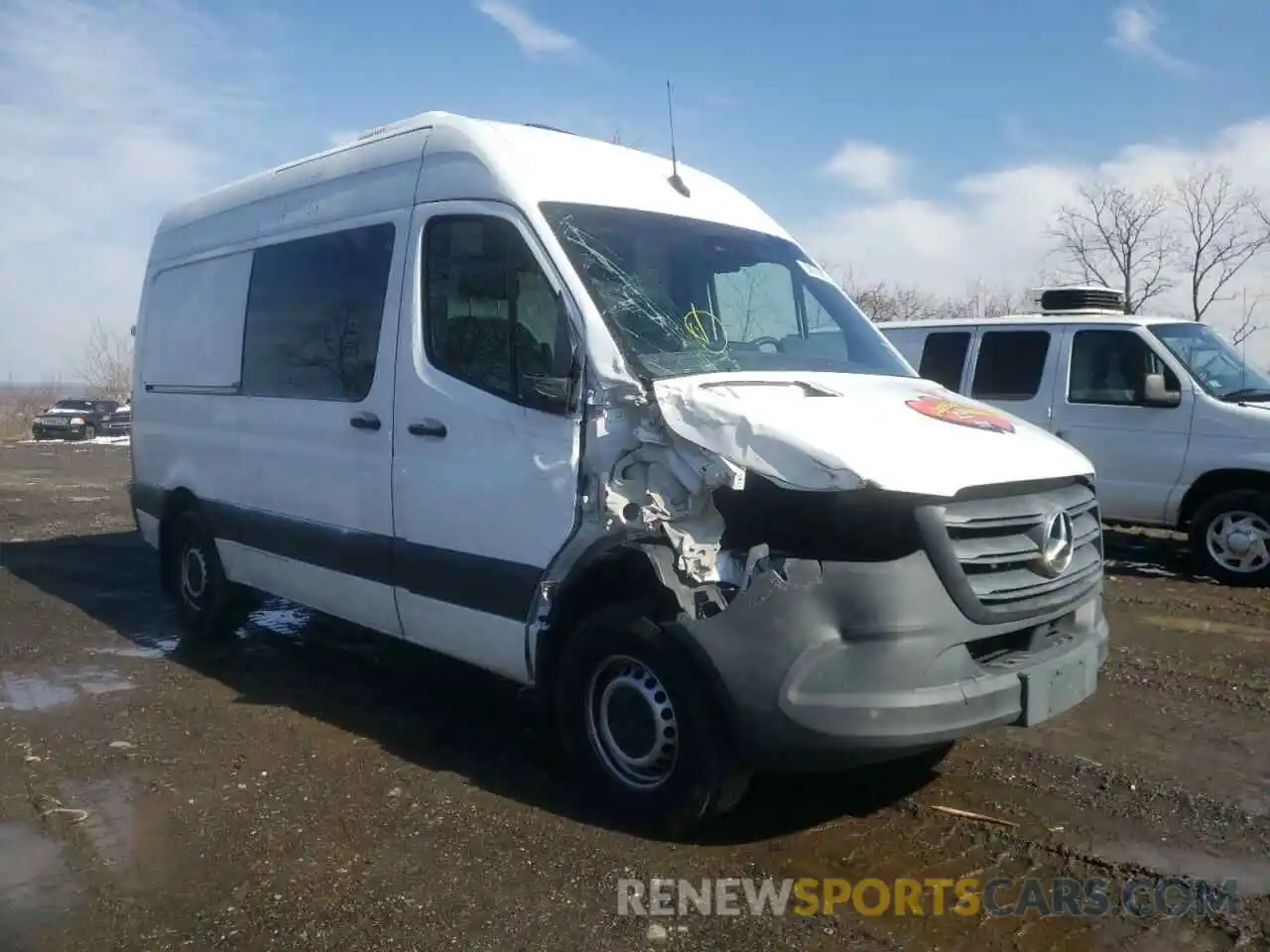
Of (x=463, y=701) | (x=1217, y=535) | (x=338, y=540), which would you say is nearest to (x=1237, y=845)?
(x=463, y=701)

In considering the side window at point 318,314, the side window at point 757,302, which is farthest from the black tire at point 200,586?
the side window at point 757,302

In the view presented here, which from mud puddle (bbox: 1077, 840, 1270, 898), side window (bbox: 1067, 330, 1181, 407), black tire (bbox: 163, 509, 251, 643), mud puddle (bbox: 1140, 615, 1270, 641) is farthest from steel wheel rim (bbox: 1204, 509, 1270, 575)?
black tire (bbox: 163, 509, 251, 643)

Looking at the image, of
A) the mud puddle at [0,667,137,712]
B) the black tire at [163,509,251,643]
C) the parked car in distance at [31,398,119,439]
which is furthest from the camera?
the parked car in distance at [31,398,119,439]

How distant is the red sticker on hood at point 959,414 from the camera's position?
405 centimetres

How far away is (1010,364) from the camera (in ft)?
31.8

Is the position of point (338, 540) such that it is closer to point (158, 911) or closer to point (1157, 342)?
point (158, 911)

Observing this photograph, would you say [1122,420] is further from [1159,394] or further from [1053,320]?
[1053,320]

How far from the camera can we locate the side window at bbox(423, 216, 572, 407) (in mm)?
4285

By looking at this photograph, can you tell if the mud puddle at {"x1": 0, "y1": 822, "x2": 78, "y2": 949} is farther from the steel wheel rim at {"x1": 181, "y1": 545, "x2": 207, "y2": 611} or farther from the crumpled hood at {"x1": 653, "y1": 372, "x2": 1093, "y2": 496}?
the steel wheel rim at {"x1": 181, "y1": 545, "x2": 207, "y2": 611}

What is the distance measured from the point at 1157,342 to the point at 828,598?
6.57 m

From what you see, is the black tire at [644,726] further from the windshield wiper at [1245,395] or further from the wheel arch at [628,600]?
the windshield wiper at [1245,395]

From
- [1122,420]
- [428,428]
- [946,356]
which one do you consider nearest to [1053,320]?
[946,356]

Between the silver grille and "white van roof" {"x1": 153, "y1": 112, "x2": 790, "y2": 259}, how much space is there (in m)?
2.07

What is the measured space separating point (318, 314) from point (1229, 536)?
6833 millimetres
